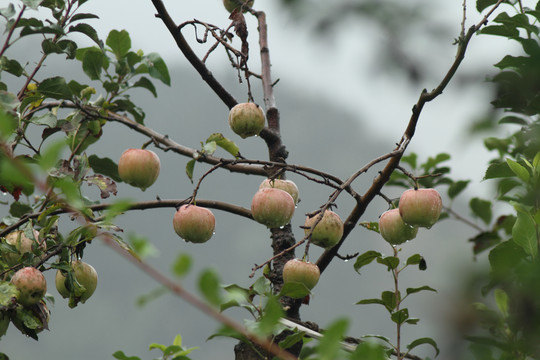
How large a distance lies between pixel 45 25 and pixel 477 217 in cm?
193

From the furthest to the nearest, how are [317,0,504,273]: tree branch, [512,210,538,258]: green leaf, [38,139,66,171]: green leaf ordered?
1. [317,0,504,273]: tree branch
2. [512,210,538,258]: green leaf
3. [38,139,66,171]: green leaf

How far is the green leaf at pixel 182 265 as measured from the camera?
0.50 m

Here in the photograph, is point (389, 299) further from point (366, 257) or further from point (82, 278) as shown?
point (82, 278)

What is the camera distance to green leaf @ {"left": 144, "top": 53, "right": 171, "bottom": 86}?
2.07 m

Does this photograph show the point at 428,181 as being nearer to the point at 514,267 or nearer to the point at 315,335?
the point at 315,335

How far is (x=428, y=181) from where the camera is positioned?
2861 millimetres

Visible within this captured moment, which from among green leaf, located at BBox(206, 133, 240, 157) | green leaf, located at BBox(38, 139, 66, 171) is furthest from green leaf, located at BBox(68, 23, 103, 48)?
green leaf, located at BBox(38, 139, 66, 171)

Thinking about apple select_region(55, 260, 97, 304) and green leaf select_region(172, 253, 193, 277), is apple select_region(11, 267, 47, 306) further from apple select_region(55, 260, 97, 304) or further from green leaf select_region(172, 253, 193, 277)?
green leaf select_region(172, 253, 193, 277)

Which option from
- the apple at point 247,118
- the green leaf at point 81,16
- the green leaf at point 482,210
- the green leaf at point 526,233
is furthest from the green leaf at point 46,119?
the green leaf at point 482,210

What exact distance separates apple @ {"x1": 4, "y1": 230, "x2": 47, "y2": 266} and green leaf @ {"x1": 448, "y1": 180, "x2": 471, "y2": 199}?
1.91 m

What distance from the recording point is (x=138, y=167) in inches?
74.0

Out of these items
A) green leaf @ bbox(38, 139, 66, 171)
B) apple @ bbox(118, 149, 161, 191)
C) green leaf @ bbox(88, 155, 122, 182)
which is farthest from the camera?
green leaf @ bbox(88, 155, 122, 182)

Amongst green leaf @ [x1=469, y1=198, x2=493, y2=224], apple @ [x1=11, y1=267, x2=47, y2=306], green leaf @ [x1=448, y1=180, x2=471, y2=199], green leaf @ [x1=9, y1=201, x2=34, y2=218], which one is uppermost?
green leaf @ [x1=448, y1=180, x2=471, y2=199]

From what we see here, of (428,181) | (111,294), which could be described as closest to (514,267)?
(428,181)
